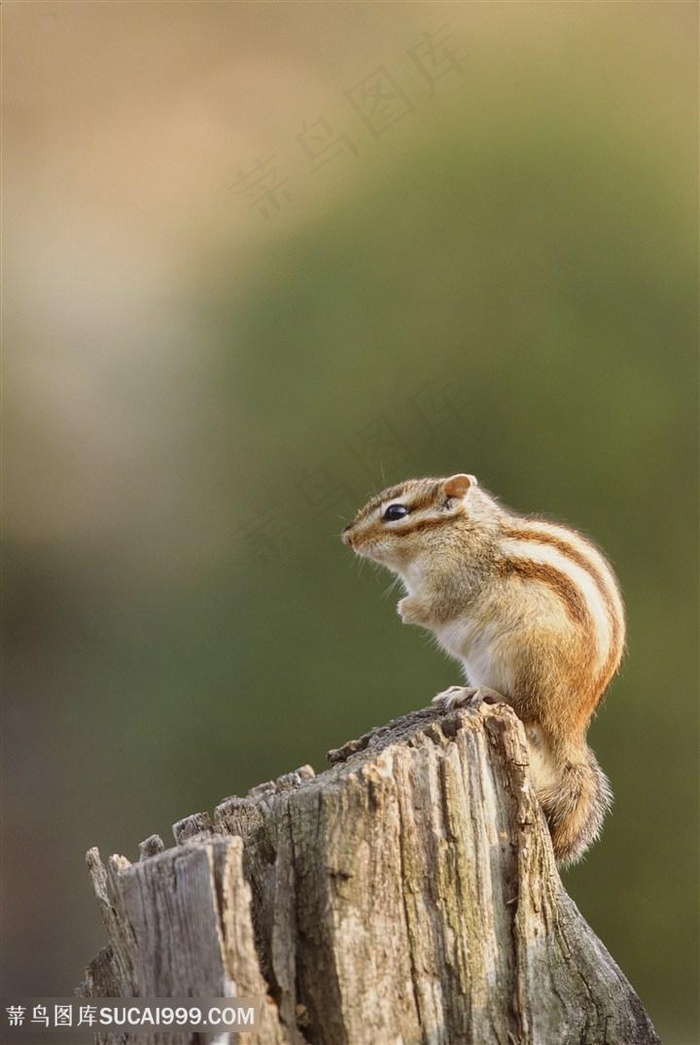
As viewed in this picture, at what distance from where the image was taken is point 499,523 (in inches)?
132

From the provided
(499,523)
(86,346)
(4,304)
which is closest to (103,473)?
(86,346)

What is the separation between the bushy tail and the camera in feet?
9.38

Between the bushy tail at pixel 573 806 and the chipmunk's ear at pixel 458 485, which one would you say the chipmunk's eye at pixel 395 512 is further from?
the bushy tail at pixel 573 806

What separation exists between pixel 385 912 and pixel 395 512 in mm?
1490

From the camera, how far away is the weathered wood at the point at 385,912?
212cm

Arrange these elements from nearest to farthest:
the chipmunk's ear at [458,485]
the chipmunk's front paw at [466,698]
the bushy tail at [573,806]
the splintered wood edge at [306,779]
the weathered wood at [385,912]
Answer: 1. the weathered wood at [385,912]
2. the splintered wood edge at [306,779]
3. the bushy tail at [573,806]
4. the chipmunk's front paw at [466,698]
5. the chipmunk's ear at [458,485]

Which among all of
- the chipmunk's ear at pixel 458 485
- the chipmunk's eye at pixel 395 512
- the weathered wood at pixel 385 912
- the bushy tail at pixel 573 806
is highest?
the chipmunk's eye at pixel 395 512

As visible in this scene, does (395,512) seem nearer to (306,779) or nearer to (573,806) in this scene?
(573,806)

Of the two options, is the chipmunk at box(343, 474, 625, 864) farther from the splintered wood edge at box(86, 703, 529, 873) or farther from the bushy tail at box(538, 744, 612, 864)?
the splintered wood edge at box(86, 703, 529, 873)

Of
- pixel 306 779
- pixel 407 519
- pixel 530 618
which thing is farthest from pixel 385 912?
pixel 407 519

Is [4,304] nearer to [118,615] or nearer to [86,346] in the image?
[86,346]

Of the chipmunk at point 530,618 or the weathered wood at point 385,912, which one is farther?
the chipmunk at point 530,618

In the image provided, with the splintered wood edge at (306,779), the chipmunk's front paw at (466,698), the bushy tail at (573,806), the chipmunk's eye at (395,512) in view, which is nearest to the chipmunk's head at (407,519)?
the chipmunk's eye at (395,512)

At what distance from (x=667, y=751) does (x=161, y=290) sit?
407cm
